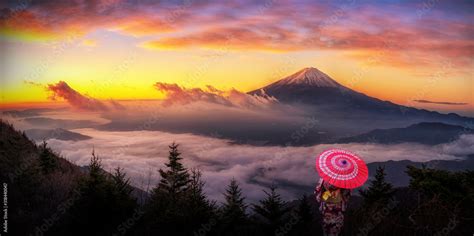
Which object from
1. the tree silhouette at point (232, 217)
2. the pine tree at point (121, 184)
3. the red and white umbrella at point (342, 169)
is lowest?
the tree silhouette at point (232, 217)

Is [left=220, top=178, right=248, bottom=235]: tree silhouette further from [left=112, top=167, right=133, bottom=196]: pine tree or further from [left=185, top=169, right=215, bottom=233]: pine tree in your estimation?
[left=112, top=167, right=133, bottom=196]: pine tree

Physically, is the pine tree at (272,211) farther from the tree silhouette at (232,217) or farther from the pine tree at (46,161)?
the pine tree at (46,161)

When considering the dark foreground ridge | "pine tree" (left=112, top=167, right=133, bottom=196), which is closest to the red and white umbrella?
the dark foreground ridge

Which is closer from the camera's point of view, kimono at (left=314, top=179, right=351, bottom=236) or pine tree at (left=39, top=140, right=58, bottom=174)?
kimono at (left=314, top=179, right=351, bottom=236)

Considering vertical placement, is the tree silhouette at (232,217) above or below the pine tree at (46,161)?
below

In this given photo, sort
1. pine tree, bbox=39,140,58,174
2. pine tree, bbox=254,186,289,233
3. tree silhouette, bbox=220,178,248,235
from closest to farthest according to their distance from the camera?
tree silhouette, bbox=220,178,248,235 → pine tree, bbox=254,186,289,233 → pine tree, bbox=39,140,58,174

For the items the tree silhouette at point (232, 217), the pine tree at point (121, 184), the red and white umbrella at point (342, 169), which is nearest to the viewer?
the red and white umbrella at point (342, 169)

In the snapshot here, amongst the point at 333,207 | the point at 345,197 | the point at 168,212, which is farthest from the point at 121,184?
the point at 345,197

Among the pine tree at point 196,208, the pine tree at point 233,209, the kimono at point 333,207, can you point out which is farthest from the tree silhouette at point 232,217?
the kimono at point 333,207

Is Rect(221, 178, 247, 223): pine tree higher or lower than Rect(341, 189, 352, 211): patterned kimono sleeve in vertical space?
lower

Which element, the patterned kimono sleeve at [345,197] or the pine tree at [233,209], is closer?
the patterned kimono sleeve at [345,197]
